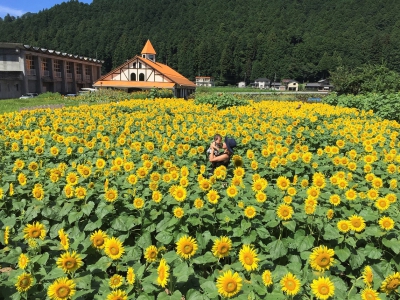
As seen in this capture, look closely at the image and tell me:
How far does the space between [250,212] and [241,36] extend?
123 metres

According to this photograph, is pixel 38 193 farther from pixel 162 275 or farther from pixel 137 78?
pixel 137 78

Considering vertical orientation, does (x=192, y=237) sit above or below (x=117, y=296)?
below

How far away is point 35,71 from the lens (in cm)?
4428

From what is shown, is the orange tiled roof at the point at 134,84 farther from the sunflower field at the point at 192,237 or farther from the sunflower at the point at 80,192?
the sunflower at the point at 80,192

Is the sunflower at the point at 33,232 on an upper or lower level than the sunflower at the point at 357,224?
upper

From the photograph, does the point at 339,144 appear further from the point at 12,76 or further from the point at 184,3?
the point at 184,3

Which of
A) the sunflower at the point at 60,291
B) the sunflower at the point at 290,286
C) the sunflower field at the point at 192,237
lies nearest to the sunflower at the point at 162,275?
the sunflower field at the point at 192,237

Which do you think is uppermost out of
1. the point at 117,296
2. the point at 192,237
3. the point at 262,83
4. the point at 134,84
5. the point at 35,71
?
the point at 262,83

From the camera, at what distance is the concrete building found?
4066 cm

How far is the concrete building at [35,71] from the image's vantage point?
133ft

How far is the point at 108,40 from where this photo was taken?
11125 cm

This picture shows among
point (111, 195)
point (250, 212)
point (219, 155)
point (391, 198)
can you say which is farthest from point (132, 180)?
point (391, 198)

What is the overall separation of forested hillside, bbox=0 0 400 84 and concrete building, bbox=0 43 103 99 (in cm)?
5041

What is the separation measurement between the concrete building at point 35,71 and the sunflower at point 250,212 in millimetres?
44620
